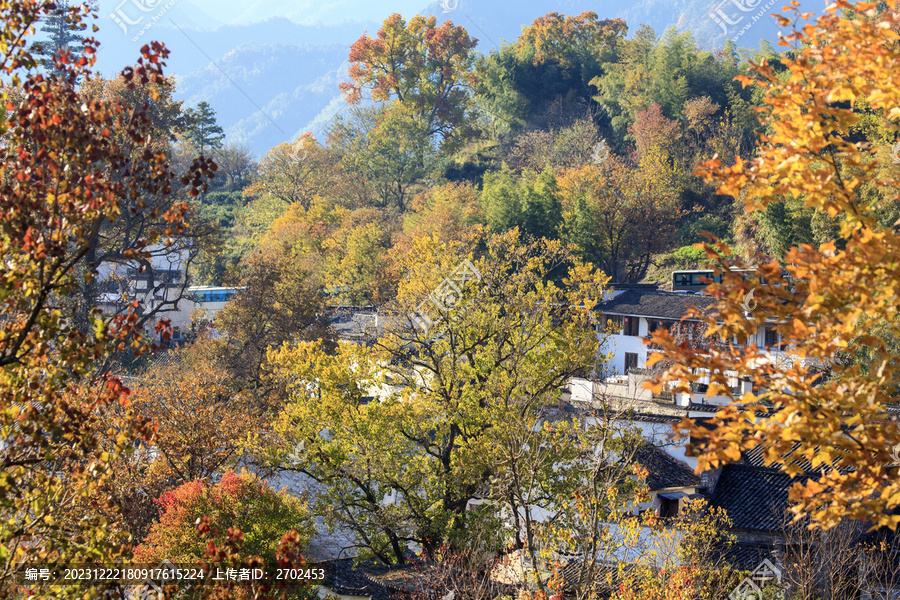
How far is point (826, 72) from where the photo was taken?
4121 millimetres

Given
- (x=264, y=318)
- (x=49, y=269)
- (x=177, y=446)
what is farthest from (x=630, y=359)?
(x=49, y=269)

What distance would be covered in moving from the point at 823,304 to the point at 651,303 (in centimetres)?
3336

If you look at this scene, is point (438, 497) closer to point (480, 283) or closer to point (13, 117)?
point (480, 283)

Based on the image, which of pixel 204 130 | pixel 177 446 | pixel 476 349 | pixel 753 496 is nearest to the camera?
pixel 177 446

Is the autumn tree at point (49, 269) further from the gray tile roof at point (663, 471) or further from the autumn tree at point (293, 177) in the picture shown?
the autumn tree at point (293, 177)

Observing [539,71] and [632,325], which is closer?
[632,325]

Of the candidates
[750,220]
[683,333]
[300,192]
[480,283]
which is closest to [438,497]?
[480,283]

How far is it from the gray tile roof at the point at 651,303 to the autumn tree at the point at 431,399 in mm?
17284

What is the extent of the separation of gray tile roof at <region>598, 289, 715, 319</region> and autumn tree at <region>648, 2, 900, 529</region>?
3148 cm

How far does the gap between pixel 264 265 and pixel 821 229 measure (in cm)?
2526

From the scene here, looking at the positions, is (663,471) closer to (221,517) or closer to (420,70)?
(221,517)

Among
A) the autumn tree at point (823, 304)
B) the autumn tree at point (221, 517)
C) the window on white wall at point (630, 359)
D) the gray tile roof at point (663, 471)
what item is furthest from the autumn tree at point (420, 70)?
the autumn tree at point (823, 304)

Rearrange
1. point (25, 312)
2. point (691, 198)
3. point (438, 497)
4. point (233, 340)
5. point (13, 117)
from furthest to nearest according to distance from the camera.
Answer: point (691, 198) → point (233, 340) → point (438, 497) → point (25, 312) → point (13, 117)

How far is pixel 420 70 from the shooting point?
192ft
